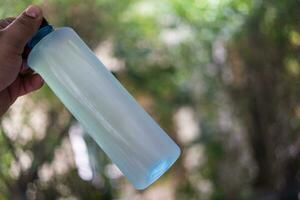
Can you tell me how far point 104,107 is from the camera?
0.87 m

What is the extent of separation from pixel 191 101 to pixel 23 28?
7.39 feet

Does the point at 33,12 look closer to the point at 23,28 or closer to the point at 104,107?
the point at 23,28

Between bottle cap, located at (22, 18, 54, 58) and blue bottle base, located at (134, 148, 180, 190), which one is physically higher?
bottle cap, located at (22, 18, 54, 58)

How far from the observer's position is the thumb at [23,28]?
864 millimetres

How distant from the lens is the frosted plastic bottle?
86 centimetres

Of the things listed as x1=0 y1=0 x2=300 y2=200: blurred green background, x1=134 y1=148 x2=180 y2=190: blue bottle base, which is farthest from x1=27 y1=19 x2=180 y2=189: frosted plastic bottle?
x1=0 y1=0 x2=300 y2=200: blurred green background

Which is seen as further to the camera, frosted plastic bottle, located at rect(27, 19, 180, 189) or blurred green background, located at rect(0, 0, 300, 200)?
blurred green background, located at rect(0, 0, 300, 200)

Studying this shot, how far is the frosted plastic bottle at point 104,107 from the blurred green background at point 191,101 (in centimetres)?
101

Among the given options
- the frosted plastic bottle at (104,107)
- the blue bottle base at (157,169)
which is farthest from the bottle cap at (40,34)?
the blue bottle base at (157,169)

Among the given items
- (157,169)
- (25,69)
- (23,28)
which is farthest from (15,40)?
(157,169)

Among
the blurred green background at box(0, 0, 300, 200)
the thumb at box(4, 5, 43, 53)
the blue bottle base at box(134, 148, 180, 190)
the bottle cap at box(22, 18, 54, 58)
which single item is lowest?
the blurred green background at box(0, 0, 300, 200)

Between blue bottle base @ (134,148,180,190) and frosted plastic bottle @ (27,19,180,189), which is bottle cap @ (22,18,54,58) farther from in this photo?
blue bottle base @ (134,148,180,190)

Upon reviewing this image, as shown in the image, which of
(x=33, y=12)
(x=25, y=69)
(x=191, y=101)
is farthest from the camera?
(x=191, y=101)

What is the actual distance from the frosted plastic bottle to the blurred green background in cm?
Answer: 101
